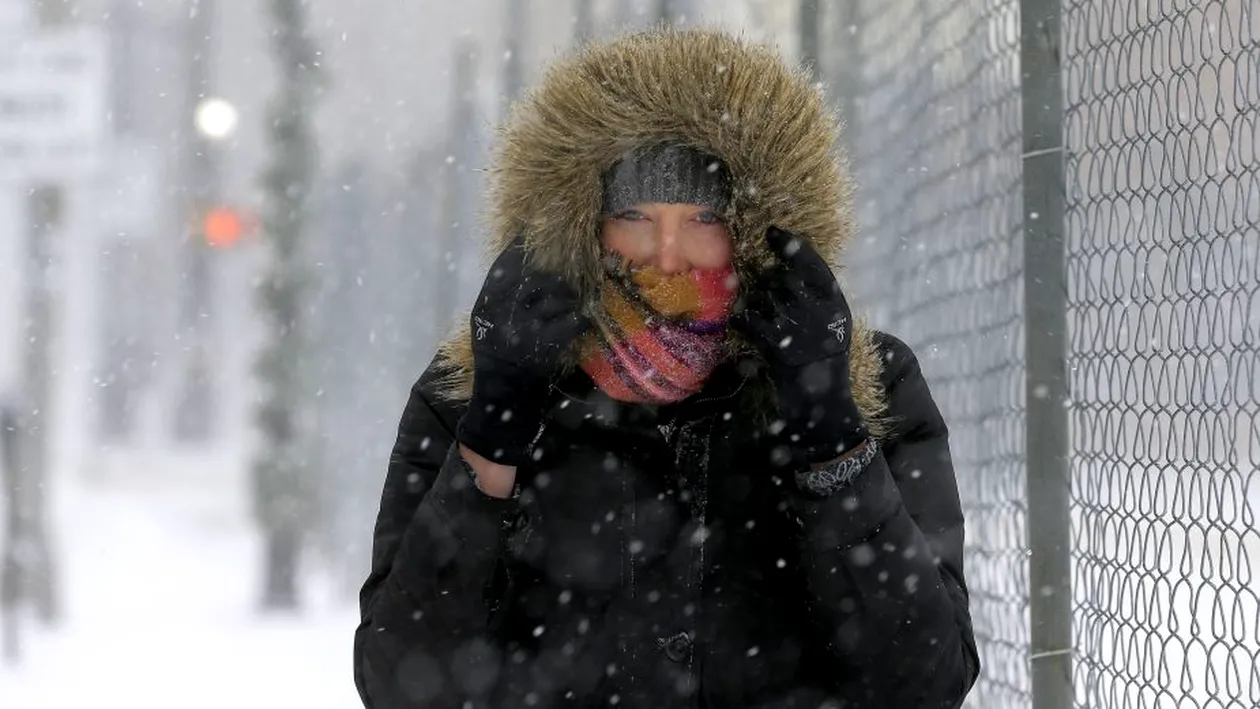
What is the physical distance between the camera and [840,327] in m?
2.10

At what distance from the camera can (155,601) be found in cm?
1223

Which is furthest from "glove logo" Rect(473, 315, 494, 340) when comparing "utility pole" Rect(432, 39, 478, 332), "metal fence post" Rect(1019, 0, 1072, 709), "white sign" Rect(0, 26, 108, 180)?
"white sign" Rect(0, 26, 108, 180)

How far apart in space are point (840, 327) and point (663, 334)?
0.28 meters

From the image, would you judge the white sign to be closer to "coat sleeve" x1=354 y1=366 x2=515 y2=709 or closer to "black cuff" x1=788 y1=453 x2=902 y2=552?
"coat sleeve" x1=354 y1=366 x2=515 y2=709

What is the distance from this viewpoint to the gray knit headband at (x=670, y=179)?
228cm

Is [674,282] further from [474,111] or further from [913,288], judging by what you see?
[474,111]

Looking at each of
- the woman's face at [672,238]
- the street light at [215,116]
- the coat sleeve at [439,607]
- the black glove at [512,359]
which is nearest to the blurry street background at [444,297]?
the street light at [215,116]

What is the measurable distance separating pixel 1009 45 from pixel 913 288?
139 centimetres

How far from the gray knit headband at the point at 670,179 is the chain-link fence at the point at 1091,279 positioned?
82cm

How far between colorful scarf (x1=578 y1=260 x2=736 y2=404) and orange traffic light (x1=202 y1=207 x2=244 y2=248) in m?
11.0

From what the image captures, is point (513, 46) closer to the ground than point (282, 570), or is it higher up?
higher up

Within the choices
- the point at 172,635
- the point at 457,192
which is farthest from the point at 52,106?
the point at 172,635

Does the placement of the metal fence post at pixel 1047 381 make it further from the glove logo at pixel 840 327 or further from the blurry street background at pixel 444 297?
the glove logo at pixel 840 327

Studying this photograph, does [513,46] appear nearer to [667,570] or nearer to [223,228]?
[223,228]
